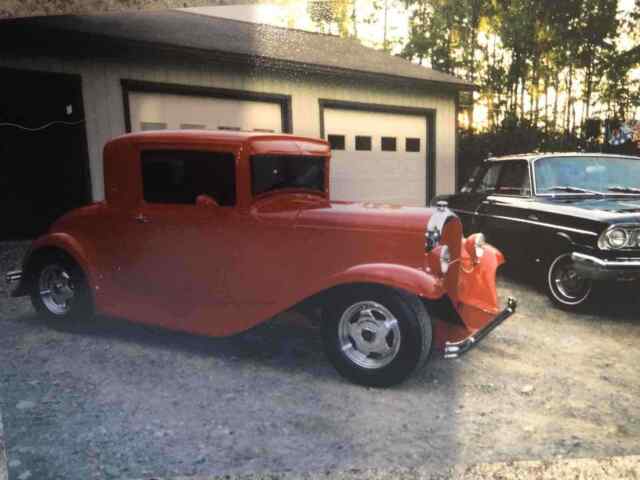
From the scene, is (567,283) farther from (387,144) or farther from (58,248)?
(58,248)

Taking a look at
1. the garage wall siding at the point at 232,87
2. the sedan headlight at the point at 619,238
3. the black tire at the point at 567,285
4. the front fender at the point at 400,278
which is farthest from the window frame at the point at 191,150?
the sedan headlight at the point at 619,238

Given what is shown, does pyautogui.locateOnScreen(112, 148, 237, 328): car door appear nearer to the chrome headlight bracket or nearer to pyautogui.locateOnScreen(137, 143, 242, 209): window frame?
pyautogui.locateOnScreen(137, 143, 242, 209): window frame

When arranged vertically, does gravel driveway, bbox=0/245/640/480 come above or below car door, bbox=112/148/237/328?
below

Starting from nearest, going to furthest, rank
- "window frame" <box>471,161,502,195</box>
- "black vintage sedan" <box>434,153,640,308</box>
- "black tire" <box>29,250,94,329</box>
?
"black tire" <box>29,250,94,329</box>, "window frame" <box>471,161,502,195</box>, "black vintage sedan" <box>434,153,640,308</box>

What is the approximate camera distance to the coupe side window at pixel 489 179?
5.82 feet

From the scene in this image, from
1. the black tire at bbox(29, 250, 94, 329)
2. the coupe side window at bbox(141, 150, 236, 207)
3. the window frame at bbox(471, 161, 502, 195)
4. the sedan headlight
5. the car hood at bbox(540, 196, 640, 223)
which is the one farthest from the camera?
the car hood at bbox(540, 196, 640, 223)

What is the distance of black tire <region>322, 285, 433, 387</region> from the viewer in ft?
5.90

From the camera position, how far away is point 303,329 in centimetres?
201

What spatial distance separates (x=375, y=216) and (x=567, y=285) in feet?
2.91

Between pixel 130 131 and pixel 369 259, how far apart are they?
0.93 meters

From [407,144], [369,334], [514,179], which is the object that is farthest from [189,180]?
[514,179]

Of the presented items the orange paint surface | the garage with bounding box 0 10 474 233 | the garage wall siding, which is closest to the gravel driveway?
the orange paint surface

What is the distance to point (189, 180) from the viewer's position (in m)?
1.79

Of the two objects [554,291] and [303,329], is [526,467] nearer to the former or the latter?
[554,291]
